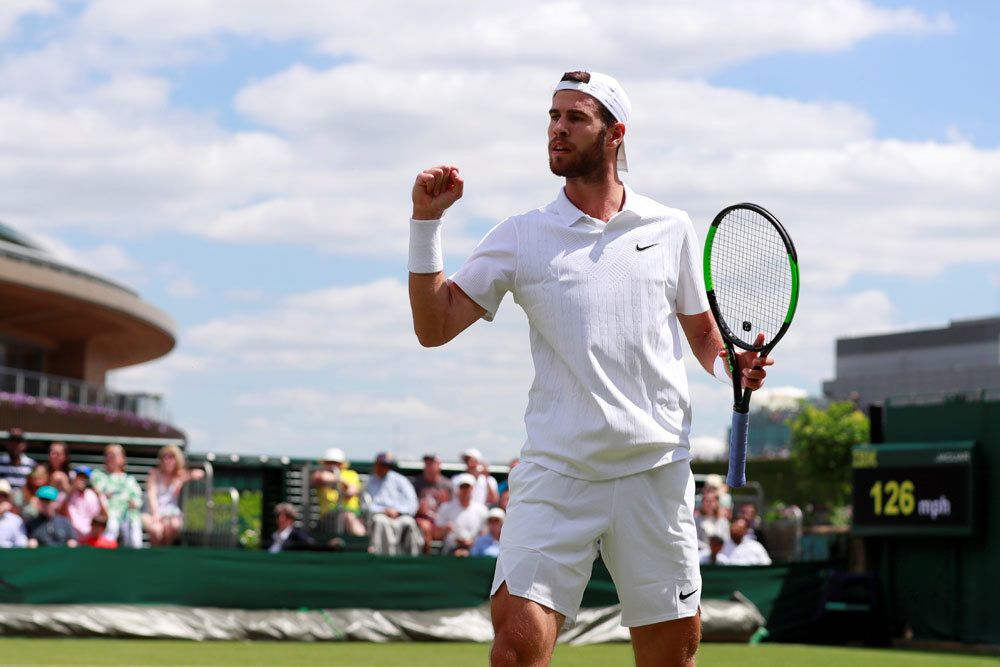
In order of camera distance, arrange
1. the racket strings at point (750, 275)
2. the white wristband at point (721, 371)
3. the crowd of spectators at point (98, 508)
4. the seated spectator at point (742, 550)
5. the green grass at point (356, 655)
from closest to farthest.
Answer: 1. the white wristband at point (721, 371)
2. the racket strings at point (750, 275)
3. the green grass at point (356, 655)
4. the crowd of spectators at point (98, 508)
5. the seated spectator at point (742, 550)

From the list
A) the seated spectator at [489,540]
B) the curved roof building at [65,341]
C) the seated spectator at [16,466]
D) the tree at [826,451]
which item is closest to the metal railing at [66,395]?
the curved roof building at [65,341]

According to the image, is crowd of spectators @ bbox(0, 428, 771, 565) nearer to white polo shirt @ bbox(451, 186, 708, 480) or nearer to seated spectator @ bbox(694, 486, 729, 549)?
seated spectator @ bbox(694, 486, 729, 549)

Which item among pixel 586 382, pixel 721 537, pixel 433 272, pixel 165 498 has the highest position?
pixel 433 272

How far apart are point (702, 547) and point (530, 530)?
Answer: 43.6 ft

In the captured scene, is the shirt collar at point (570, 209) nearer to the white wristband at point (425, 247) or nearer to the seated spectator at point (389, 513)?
the white wristband at point (425, 247)

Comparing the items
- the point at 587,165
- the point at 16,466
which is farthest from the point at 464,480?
the point at 587,165

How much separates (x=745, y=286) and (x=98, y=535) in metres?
11.1

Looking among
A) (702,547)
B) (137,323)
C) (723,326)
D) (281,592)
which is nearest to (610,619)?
(702,547)

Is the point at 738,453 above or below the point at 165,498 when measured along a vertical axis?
above

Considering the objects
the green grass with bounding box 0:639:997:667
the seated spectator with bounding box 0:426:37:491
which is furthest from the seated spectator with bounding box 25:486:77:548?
the seated spectator with bounding box 0:426:37:491

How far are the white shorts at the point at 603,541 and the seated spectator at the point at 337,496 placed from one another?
12.7 metres

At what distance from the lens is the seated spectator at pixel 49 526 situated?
48.8ft

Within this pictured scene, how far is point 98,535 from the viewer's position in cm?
1496

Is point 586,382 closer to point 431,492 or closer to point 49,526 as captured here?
point 49,526
